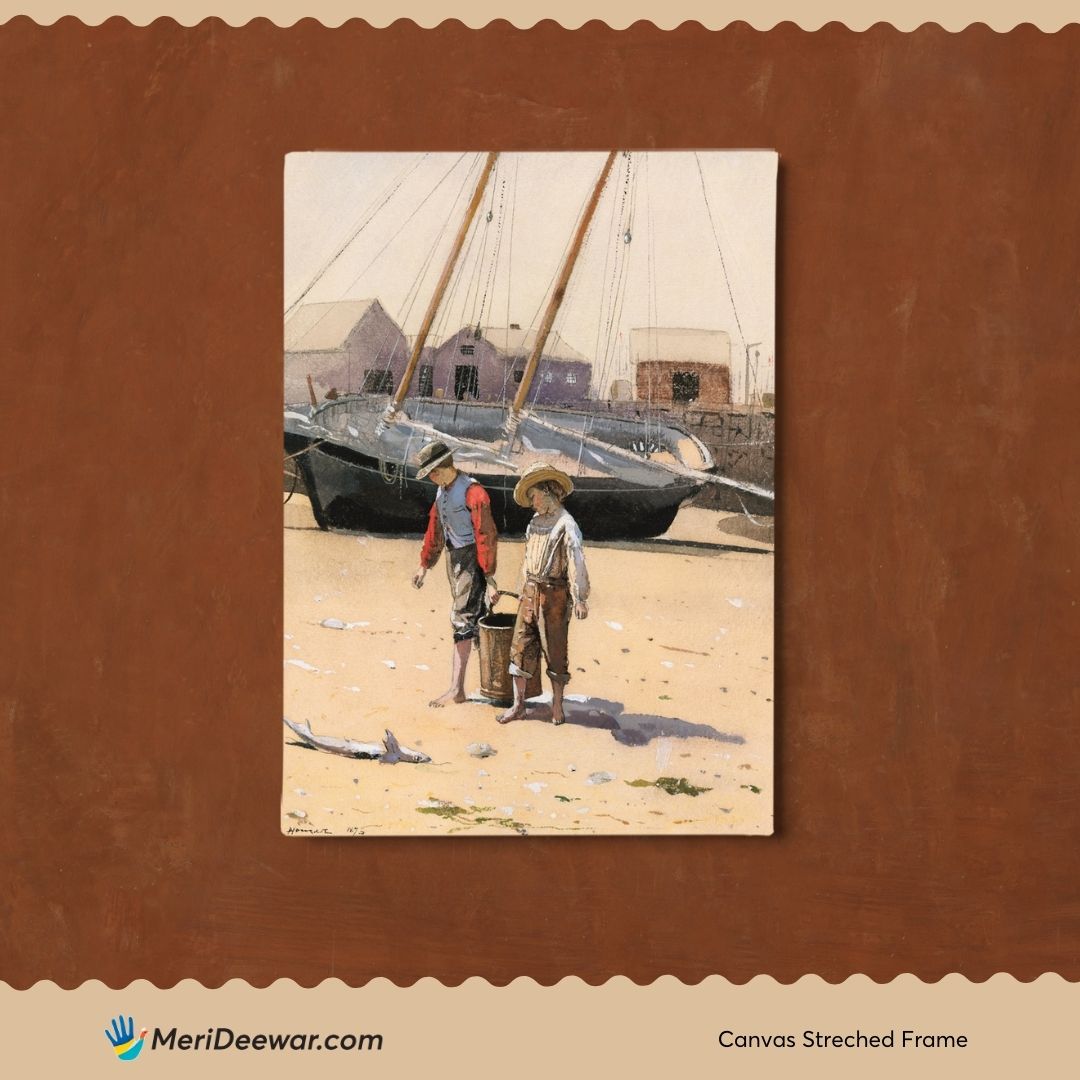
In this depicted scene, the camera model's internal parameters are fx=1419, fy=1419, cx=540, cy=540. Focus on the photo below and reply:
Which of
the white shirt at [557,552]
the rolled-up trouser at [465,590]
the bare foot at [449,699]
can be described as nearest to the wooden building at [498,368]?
the white shirt at [557,552]

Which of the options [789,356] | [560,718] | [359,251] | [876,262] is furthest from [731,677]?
[359,251]

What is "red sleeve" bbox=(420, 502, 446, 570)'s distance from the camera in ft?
13.4

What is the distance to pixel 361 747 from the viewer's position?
13.3ft

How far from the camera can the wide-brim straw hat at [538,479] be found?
13.3 ft

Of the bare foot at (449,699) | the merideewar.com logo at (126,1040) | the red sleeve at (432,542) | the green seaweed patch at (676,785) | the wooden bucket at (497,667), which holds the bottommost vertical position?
the merideewar.com logo at (126,1040)

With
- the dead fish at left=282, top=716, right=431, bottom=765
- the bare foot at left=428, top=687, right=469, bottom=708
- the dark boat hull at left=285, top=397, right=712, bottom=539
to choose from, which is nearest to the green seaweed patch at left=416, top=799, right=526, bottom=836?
the dead fish at left=282, top=716, right=431, bottom=765

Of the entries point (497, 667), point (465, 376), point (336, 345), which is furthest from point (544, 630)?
point (336, 345)

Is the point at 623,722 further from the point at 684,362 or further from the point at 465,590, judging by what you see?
the point at 684,362

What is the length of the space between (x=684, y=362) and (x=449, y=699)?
46.1 inches

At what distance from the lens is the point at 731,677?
405 cm

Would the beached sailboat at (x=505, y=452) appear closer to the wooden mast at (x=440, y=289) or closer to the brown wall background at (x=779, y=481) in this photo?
the wooden mast at (x=440, y=289)

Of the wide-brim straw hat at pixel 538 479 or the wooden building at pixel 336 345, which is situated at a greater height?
the wooden building at pixel 336 345

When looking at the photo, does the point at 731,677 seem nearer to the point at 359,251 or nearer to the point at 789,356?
the point at 789,356

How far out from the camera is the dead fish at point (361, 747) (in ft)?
13.2
